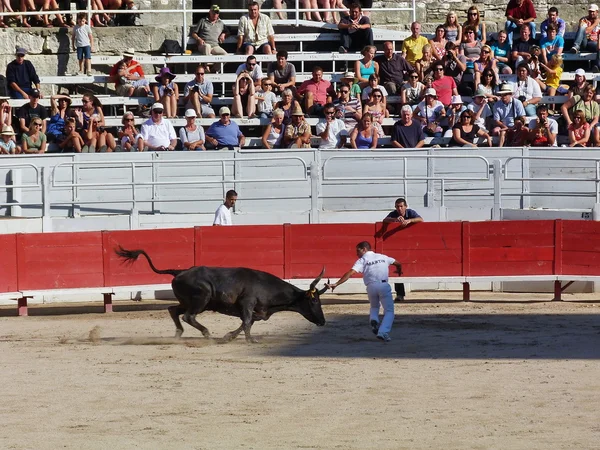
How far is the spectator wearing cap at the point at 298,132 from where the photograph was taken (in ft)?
63.6

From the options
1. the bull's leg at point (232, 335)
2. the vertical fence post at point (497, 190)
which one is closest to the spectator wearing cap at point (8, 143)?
the bull's leg at point (232, 335)

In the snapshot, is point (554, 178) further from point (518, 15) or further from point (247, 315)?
point (247, 315)

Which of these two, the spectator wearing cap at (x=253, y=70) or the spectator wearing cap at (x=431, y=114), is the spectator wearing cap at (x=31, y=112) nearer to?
the spectator wearing cap at (x=253, y=70)

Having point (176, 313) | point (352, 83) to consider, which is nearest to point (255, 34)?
point (352, 83)

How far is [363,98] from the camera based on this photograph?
20.1 metres

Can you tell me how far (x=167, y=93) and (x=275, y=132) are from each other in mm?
1834

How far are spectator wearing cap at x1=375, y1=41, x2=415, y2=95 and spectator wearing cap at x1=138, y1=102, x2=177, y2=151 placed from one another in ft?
11.9

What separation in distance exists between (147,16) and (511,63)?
684 cm

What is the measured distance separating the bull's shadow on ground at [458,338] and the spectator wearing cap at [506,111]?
15.6 ft

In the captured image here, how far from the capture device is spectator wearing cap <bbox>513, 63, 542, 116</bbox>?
20.1 metres

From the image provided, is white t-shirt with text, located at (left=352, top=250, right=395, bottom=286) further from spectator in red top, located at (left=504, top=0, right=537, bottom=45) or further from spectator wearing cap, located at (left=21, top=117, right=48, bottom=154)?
spectator in red top, located at (left=504, top=0, right=537, bottom=45)

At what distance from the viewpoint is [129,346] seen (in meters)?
13.7

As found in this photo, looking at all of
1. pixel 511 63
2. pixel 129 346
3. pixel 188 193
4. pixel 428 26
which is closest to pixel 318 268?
pixel 188 193

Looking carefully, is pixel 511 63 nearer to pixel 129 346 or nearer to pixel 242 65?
pixel 242 65
